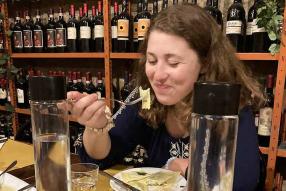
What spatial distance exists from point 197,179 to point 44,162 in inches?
10.5

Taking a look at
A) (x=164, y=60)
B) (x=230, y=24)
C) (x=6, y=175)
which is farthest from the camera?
(x=230, y=24)

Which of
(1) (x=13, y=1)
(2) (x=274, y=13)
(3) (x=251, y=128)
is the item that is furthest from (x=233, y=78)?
(1) (x=13, y=1)

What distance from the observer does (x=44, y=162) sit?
1.62ft

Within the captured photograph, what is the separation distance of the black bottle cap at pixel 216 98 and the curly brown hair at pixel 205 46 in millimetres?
601

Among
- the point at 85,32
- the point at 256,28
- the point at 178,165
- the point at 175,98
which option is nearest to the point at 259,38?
the point at 256,28

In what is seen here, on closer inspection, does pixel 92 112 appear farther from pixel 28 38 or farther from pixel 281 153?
pixel 28 38

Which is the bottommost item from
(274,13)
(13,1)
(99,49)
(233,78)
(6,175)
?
(6,175)

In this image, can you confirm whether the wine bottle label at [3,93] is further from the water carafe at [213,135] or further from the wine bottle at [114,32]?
the water carafe at [213,135]

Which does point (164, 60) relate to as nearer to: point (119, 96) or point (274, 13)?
point (274, 13)

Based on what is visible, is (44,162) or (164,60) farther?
(164,60)

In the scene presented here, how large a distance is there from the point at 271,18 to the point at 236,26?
0.57 ft

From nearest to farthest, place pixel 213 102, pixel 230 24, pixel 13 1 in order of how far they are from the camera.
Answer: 1. pixel 213 102
2. pixel 230 24
3. pixel 13 1

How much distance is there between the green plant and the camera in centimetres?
134

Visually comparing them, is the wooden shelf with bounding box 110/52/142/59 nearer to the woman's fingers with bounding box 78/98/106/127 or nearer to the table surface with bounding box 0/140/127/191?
the table surface with bounding box 0/140/127/191
